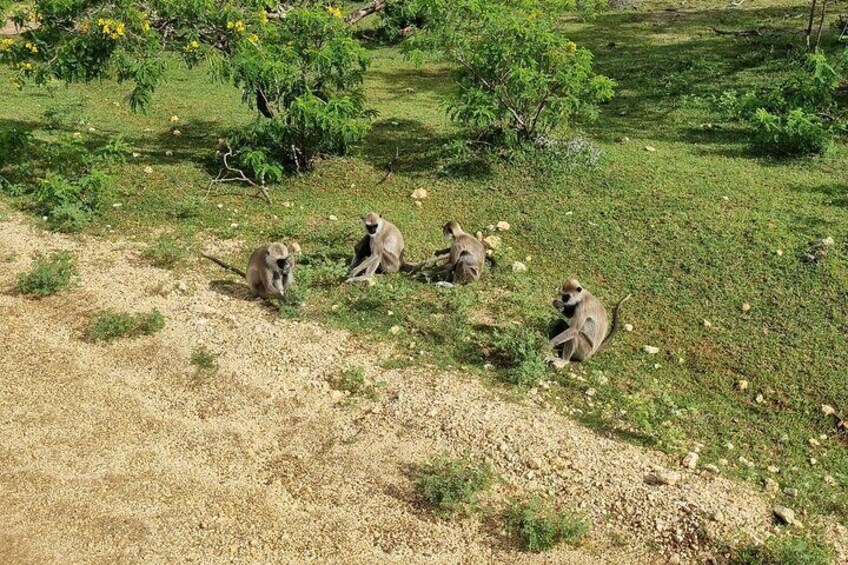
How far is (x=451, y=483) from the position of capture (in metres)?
6.92

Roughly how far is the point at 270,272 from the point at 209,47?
4976mm

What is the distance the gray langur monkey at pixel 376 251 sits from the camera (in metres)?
10.2

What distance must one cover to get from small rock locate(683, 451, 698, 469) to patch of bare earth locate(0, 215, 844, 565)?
0.13 meters

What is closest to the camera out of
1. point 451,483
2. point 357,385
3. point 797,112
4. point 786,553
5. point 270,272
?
point 786,553

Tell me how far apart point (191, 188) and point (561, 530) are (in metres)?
9.39

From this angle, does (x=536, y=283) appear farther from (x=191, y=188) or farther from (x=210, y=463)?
(x=191, y=188)

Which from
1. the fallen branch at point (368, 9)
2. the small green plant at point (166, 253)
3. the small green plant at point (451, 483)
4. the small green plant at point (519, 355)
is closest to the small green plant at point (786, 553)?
the small green plant at point (451, 483)

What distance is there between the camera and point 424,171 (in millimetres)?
13867

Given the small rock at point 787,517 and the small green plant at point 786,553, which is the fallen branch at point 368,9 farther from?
the small green plant at point 786,553

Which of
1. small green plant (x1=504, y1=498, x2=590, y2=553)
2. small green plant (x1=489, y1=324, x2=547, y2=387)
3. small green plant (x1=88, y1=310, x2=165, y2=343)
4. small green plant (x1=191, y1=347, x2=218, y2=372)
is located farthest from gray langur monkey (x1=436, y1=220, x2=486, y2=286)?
small green plant (x1=504, y1=498, x2=590, y2=553)

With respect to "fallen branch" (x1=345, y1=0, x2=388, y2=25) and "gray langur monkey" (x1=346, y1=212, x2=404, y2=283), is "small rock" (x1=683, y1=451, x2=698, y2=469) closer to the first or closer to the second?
"gray langur monkey" (x1=346, y1=212, x2=404, y2=283)

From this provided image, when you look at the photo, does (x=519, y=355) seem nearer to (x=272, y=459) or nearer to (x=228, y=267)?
(x=272, y=459)

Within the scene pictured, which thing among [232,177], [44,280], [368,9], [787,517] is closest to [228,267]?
[44,280]

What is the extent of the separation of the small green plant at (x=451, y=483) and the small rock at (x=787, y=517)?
2.64 meters
